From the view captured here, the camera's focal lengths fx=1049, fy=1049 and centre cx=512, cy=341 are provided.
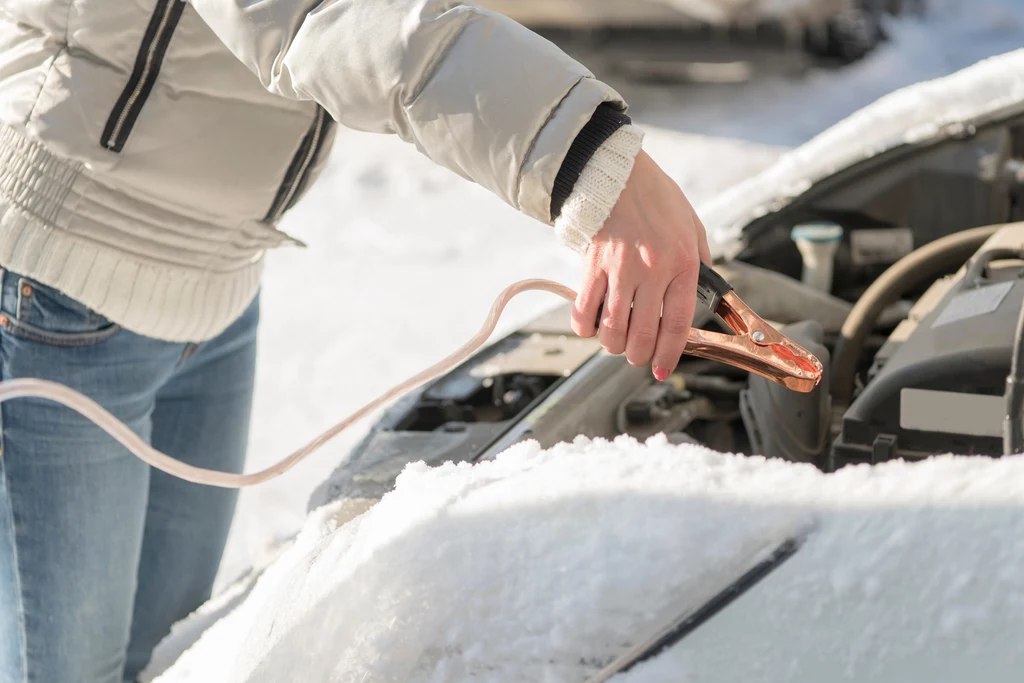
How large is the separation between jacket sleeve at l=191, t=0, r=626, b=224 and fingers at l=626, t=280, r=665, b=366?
12 cm

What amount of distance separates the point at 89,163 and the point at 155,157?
0.07 meters

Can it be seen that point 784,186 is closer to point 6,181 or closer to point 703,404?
point 703,404

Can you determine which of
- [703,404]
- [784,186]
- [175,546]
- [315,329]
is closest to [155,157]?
[175,546]

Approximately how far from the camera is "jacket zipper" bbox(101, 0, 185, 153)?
1.16m

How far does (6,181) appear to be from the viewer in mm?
1266

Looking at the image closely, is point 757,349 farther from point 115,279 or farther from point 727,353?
point 115,279

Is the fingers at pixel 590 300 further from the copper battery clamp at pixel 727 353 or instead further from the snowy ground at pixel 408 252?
the snowy ground at pixel 408 252

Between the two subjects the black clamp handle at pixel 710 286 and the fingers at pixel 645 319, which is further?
the black clamp handle at pixel 710 286

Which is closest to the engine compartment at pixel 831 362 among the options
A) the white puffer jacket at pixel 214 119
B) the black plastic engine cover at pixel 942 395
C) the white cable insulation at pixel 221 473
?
the black plastic engine cover at pixel 942 395

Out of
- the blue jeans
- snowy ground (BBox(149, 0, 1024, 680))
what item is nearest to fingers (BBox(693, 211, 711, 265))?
the blue jeans

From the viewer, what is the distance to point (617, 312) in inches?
39.0

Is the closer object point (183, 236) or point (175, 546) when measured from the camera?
point (183, 236)

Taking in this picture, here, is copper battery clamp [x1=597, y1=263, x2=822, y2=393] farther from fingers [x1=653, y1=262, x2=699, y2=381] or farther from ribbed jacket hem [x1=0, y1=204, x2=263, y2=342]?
ribbed jacket hem [x1=0, y1=204, x2=263, y2=342]

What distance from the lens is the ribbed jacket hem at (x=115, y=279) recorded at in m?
1.25
